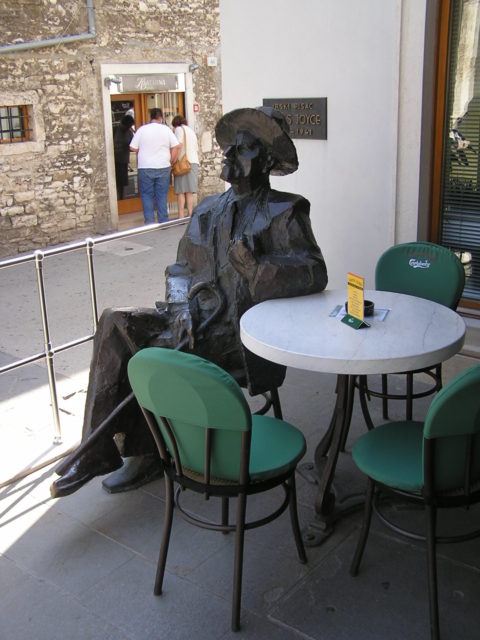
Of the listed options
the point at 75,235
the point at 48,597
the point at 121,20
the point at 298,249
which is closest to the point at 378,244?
the point at 298,249

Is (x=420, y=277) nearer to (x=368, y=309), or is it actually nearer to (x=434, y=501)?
(x=368, y=309)

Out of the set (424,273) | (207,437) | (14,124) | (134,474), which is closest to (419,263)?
(424,273)

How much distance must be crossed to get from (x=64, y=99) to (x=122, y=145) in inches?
61.9

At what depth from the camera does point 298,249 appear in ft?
12.4

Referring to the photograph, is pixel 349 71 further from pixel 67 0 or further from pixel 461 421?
pixel 67 0

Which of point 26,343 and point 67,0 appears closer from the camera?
point 26,343

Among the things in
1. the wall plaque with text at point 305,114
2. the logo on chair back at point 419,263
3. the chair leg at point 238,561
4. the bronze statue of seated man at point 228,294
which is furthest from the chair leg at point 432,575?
the wall plaque with text at point 305,114

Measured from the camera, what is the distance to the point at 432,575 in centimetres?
281

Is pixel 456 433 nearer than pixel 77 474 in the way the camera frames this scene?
Yes

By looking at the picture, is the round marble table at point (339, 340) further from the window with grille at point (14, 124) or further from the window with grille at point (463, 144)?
the window with grille at point (14, 124)

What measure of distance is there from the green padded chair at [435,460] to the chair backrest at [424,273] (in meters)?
1.21

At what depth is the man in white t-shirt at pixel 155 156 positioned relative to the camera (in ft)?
35.7

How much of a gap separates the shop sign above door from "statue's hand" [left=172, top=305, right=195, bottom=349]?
28.5ft

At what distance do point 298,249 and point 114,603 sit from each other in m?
1.81
